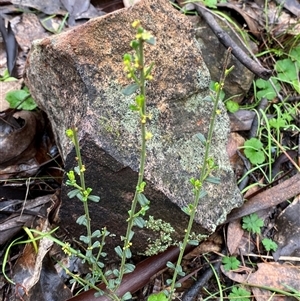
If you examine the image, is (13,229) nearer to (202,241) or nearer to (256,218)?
(202,241)

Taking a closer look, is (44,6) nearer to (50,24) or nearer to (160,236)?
(50,24)

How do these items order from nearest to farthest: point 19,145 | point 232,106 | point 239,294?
point 239,294
point 19,145
point 232,106

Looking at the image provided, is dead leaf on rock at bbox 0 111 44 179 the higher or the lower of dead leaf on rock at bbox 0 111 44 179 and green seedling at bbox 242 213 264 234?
the higher

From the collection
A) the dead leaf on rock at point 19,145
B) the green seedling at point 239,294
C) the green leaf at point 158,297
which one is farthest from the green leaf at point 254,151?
the dead leaf on rock at point 19,145

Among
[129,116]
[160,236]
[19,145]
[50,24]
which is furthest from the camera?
[50,24]

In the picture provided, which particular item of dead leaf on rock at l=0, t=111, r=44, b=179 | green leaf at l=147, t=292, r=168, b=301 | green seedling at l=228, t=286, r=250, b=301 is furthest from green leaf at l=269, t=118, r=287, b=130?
dead leaf on rock at l=0, t=111, r=44, b=179

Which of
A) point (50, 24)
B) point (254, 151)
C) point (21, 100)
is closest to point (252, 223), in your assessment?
point (254, 151)

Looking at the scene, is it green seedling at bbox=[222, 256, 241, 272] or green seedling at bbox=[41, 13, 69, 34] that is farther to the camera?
green seedling at bbox=[41, 13, 69, 34]

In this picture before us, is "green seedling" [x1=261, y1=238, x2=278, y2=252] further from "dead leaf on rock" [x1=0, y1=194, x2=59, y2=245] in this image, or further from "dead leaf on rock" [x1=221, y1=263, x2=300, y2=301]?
"dead leaf on rock" [x1=0, y1=194, x2=59, y2=245]
